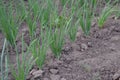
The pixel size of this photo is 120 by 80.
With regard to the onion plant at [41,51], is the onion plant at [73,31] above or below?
above

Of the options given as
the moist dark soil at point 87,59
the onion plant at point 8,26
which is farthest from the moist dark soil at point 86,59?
the onion plant at point 8,26

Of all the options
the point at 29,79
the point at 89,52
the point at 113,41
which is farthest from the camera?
the point at 113,41

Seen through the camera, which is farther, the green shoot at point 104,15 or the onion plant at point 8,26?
the green shoot at point 104,15

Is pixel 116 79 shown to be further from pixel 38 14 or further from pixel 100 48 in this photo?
pixel 38 14

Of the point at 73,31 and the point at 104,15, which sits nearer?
the point at 73,31

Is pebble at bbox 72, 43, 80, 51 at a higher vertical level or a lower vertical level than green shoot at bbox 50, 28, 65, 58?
lower

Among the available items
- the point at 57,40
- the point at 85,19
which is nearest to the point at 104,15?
the point at 85,19

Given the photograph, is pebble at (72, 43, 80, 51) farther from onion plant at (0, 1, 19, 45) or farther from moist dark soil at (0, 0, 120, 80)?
onion plant at (0, 1, 19, 45)

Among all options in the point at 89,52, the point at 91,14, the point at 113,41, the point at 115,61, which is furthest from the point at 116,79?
the point at 91,14

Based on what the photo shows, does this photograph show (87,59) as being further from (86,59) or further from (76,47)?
(76,47)

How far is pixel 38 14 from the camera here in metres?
2.53

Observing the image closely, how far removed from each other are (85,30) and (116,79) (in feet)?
2.16

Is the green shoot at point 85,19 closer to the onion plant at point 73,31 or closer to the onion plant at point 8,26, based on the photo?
the onion plant at point 73,31

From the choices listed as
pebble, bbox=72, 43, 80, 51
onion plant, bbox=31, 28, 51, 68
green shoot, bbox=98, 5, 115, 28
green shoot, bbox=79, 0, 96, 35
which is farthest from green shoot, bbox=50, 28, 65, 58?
green shoot, bbox=98, 5, 115, 28
